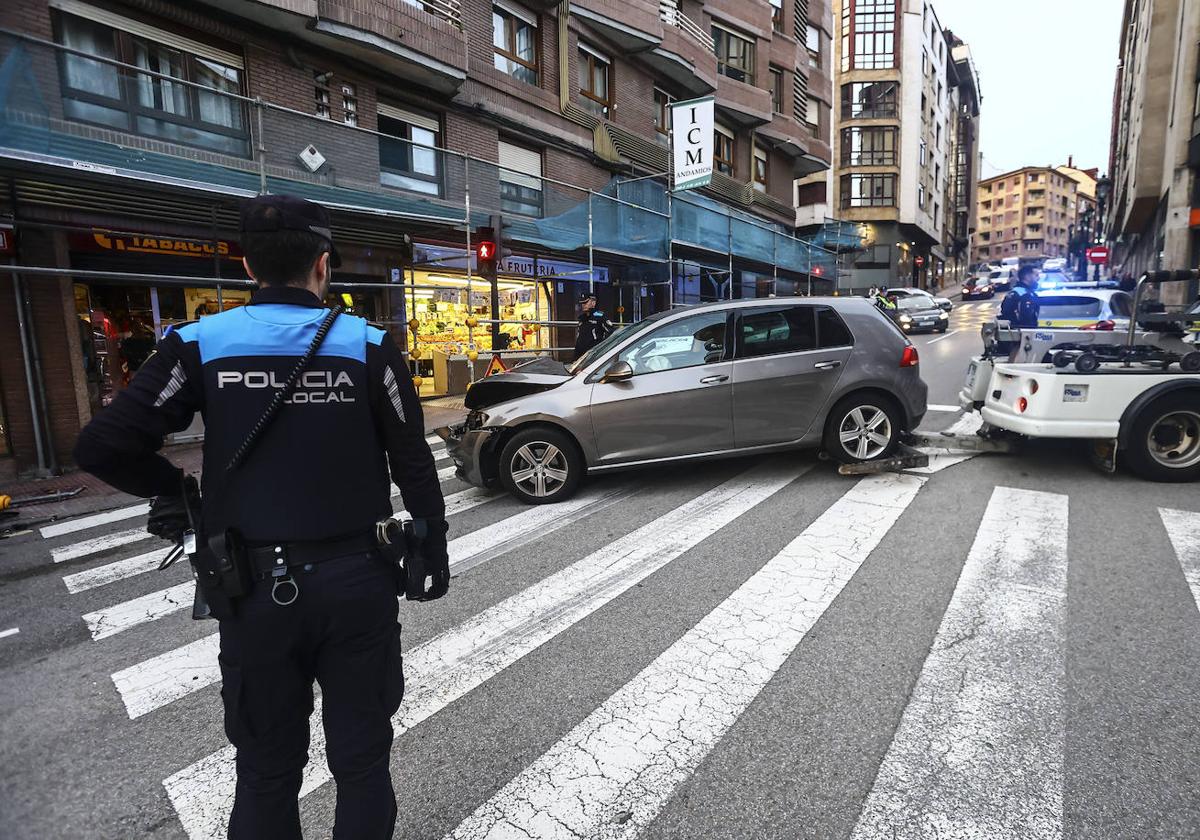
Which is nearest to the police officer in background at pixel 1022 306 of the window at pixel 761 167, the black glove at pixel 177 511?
the black glove at pixel 177 511

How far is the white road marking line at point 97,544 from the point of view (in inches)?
202

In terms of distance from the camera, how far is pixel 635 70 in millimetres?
18859

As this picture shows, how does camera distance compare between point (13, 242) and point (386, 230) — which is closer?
point (13, 242)

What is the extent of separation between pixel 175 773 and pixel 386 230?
10319 millimetres

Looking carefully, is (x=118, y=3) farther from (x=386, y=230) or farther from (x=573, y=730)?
(x=573, y=730)

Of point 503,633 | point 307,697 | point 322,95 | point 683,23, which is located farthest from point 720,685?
point 683,23

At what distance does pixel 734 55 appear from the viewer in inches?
906

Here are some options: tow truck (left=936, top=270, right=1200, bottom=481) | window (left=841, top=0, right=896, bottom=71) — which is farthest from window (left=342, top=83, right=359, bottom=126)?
window (left=841, top=0, right=896, bottom=71)

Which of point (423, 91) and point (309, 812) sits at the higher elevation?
point (423, 91)

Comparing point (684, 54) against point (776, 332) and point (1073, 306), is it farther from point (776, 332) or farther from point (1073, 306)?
point (776, 332)

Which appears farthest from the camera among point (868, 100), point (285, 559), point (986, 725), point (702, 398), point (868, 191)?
point (868, 191)

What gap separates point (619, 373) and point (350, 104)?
975 cm

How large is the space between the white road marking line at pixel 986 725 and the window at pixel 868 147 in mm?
51113

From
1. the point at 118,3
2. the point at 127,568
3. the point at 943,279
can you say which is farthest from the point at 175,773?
the point at 943,279
